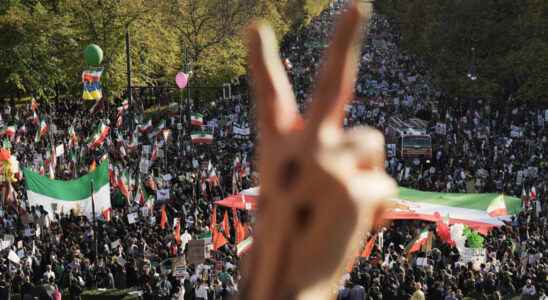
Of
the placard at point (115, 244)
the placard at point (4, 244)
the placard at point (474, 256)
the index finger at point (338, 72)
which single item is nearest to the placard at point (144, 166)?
the placard at point (115, 244)

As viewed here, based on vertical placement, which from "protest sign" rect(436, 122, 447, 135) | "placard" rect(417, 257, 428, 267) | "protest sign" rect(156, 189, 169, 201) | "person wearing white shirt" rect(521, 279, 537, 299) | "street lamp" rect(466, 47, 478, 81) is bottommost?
"person wearing white shirt" rect(521, 279, 537, 299)

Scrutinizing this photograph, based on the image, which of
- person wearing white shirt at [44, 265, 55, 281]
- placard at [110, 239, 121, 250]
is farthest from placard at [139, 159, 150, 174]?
person wearing white shirt at [44, 265, 55, 281]

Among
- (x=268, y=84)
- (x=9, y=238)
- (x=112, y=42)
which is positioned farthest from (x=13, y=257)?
(x=112, y=42)

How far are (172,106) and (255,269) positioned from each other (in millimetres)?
42533

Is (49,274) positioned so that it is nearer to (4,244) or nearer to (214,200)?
(4,244)

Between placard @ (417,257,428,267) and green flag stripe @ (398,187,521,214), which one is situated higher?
green flag stripe @ (398,187,521,214)

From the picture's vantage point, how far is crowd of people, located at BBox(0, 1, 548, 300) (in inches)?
672

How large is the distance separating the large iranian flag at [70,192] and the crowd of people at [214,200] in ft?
1.01

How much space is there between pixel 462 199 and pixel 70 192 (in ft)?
37.3

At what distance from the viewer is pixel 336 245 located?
275cm

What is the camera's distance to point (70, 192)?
74.0 feet

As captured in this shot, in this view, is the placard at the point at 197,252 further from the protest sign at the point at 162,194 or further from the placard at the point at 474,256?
the protest sign at the point at 162,194

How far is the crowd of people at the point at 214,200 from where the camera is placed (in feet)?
56.0

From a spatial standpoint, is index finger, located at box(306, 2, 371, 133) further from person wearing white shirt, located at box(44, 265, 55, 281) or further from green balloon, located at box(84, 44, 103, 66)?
green balloon, located at box(84, 44, 103, 66)
